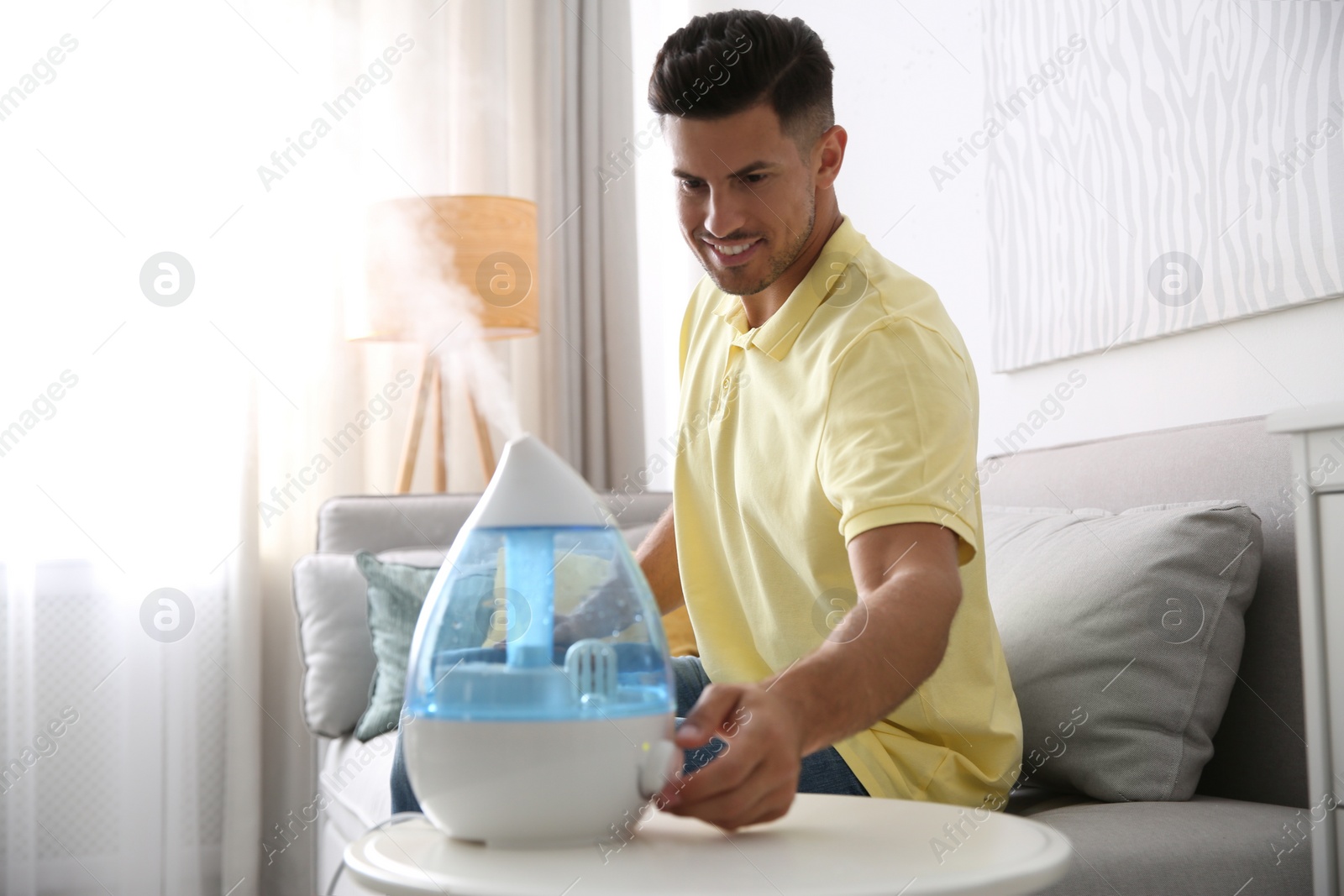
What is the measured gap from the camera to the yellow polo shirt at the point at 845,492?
105 cm

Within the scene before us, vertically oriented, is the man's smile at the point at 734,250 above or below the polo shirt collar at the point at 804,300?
above

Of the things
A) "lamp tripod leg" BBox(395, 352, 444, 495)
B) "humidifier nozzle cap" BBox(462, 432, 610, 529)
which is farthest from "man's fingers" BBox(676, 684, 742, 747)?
"lamp tripod leg" BBox(395, 352, 444, 495)

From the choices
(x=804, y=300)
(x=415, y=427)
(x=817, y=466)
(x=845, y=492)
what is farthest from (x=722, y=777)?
(x=415, y=427)

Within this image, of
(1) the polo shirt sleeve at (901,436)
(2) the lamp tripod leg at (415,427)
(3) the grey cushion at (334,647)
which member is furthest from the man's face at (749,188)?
(2) the lamp tripod leg at (415,427)

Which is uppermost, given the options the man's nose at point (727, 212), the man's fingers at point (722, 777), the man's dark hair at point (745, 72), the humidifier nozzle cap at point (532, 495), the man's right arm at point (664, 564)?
the man's dark hair at point (745, 72)

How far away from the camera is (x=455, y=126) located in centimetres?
344

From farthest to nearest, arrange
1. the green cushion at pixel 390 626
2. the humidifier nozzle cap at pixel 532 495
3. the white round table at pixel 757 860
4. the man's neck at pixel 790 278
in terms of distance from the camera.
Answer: the green cushion at pixel 390 626 < the man's neck at pixel 790 278 < the humidifier nozzle cap at pixel 532 495 < the white round table at pixel 757 860

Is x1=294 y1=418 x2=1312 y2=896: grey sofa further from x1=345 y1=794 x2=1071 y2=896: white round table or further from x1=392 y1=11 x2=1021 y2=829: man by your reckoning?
x1=345 y1=794 x2=1071 y2=896: white round table

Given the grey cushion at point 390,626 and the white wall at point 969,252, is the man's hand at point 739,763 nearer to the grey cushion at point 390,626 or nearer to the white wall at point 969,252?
the white wall at point 969,252

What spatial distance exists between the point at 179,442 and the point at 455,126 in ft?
3.87

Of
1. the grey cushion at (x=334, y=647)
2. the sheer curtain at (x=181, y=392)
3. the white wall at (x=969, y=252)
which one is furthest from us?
the sheer curtain at (x=181, y=392)

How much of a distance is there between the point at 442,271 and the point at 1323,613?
2.38 metres

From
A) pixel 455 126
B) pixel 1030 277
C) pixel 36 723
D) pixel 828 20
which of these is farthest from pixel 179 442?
pixel 1030 277

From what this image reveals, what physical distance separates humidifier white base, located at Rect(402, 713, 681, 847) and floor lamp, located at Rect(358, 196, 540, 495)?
7.14 ft
